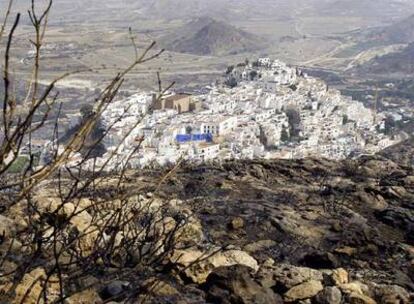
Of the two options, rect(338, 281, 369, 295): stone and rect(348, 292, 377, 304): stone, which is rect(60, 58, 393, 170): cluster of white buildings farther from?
rect(348, 292, 377, 304): stone

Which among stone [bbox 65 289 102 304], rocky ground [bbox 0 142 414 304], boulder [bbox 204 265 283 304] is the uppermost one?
stone [bbox 65 289 102 304]

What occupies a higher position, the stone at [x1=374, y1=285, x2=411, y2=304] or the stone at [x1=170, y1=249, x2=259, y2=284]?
the stone at [x1=170, y1=249, x2=259, y2=284]

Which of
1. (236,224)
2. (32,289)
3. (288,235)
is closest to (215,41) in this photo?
(236,224)

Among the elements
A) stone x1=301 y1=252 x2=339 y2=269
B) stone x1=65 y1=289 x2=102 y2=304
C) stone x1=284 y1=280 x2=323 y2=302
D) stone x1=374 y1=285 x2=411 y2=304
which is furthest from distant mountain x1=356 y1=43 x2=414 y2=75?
stone x1=65 y1=289 x2=102 y2=304

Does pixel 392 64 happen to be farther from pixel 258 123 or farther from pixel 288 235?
pixel 288 235

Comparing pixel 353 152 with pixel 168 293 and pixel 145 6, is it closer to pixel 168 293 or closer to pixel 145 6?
pixel 168 293

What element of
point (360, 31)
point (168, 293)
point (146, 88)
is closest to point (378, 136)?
point (146, 88)
